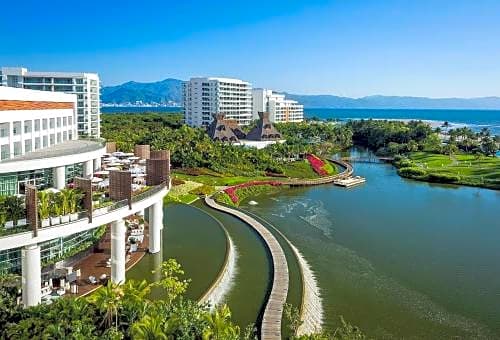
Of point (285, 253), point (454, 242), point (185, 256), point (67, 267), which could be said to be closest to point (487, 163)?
point (454, 242)

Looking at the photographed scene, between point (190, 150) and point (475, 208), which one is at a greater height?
point (190, 150)

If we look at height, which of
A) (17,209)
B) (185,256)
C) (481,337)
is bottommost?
(481,337)

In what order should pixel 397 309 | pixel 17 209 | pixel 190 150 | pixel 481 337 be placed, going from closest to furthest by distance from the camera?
pixel 17 209
pixel 481 337
pixel 397 309
pixel 190 150

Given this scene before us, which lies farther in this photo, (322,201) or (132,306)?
(322,201)

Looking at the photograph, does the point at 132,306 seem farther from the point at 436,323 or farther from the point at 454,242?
the point at 454,242

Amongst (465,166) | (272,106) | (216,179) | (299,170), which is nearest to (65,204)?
(216,179)

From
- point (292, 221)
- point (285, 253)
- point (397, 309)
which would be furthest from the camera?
point (292, 221)

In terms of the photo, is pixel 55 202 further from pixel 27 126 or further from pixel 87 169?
pixel 27 126
